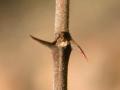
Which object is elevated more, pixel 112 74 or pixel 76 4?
pixel 76 4

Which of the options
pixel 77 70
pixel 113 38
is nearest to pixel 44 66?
pixel 77 70

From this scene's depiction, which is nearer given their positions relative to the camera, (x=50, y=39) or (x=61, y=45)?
(x=61, y=45)

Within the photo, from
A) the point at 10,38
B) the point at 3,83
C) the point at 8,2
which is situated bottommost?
the point at 3,83

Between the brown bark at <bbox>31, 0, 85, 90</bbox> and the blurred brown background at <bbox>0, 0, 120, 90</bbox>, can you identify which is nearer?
the brown bark at <bbox>31, 0, 85, 90</bbox>

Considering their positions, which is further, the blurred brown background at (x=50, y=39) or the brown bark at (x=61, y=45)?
the blurred brown background at (x=50, y=39)

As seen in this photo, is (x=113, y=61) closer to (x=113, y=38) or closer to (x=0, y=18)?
(x=113, y=38)

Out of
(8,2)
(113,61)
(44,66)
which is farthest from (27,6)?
(113,61)
